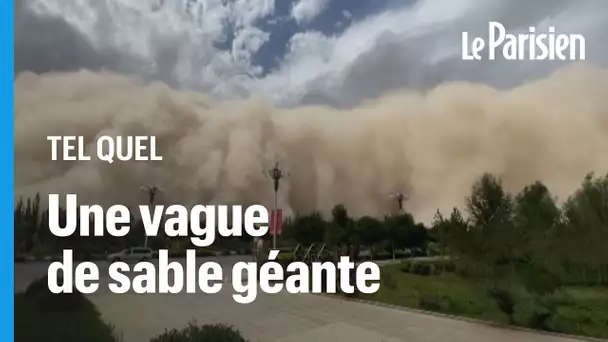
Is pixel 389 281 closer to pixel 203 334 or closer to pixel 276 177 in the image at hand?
pixel 276 177

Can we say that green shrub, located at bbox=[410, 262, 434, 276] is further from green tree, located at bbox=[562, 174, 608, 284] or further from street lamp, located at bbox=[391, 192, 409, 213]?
green tree, located at bbox=[562, 174, 608, 284]

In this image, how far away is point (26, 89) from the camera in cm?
252

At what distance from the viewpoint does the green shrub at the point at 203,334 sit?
8.30ft

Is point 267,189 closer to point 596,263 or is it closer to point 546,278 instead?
point 546,278

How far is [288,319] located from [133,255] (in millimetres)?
690

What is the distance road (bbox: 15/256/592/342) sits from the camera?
251 centimetres

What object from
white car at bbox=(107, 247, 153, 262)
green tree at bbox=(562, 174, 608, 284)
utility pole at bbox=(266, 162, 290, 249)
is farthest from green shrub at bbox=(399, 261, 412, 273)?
white car at bbox=(107, 247, 153, 262)

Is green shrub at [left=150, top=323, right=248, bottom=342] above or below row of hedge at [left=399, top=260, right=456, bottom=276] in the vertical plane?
below

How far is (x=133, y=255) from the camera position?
2508 millimetres

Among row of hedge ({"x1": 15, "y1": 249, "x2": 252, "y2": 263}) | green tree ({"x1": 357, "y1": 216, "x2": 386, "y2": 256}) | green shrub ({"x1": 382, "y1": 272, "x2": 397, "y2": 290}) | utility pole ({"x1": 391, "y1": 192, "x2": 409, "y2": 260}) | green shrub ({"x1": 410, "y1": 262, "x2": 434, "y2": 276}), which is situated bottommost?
green shrub ({"x1": 382, "y1": 272, "x2": 397, "y2": 290})

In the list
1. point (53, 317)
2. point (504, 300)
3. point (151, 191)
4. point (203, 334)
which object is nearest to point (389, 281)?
point (504, 300)

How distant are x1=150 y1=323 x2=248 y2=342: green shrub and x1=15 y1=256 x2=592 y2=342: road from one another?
23 millimetres

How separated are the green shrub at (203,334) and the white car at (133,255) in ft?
1.06

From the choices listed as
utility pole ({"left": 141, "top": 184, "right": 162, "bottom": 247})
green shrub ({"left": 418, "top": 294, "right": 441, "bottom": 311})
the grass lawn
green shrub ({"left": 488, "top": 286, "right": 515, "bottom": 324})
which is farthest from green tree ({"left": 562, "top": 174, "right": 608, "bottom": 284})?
utility pole ({"left": 141, "top": 184, "right": 162, "bottom": 247})
